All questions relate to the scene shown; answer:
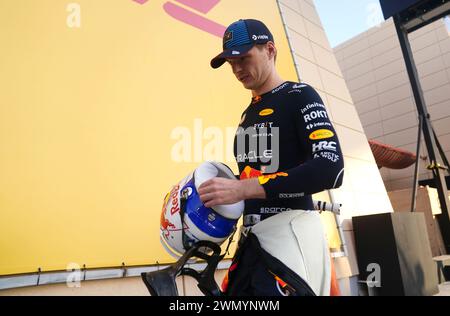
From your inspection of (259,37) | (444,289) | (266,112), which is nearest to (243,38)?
(259,37)

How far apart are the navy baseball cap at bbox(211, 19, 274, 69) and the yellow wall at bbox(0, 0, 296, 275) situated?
1295 millimetres

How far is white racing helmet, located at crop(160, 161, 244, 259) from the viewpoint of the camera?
99 centimetres

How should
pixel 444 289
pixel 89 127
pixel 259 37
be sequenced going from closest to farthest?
1. pixel 259 37
2. pixel 89 127
3. pixel 444 289

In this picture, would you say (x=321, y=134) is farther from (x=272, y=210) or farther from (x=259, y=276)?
(x=259, y=276)

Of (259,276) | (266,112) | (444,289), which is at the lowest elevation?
(444,289)

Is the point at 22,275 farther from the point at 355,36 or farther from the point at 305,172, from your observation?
the point at 355,36

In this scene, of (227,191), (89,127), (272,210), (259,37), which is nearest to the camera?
(227,191)

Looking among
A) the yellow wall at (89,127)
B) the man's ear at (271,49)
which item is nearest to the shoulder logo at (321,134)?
the man's ear at (271,49)

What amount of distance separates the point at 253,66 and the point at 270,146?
33cm

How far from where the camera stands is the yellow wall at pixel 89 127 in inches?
71.5

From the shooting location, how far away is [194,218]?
3.25 feet

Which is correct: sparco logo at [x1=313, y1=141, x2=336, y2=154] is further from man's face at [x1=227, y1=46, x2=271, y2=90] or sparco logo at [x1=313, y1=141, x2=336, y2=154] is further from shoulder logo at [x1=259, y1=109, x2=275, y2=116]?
man's face at [x1=227, y1=46, x2=271, y2=90]
